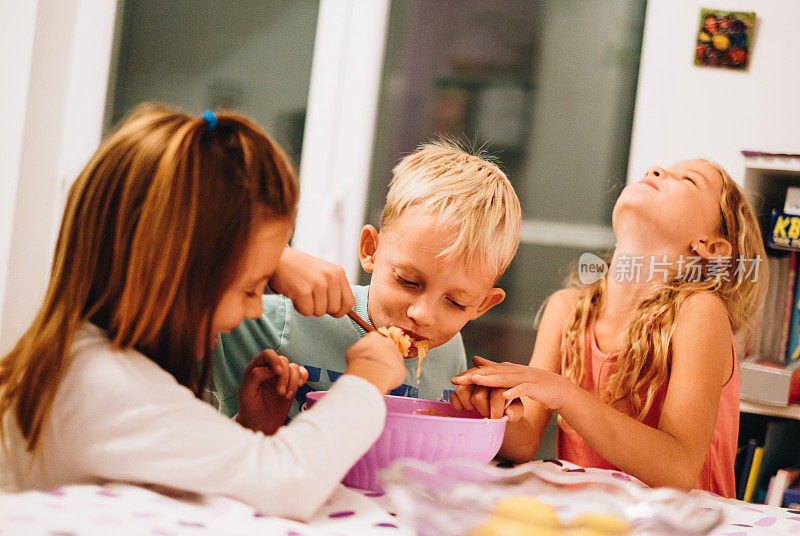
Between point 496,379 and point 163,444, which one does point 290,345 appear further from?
point 163,444

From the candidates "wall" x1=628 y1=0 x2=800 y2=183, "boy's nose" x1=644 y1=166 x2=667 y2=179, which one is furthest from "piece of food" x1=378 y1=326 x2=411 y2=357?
"wall" x1=628 y1=0 x2=800 y2=183

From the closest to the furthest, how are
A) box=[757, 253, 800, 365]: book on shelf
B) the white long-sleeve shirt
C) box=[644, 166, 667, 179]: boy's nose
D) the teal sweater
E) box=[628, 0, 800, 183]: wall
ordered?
the white long-sleeve shirt → the teal sweater → box=[644, 166, 667, 179]: boy's nose → box=[757, 253, 800, 365]: book on shelf → box=[628, 0, 800, 183]: wall

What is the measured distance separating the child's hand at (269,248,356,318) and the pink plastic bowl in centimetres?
22

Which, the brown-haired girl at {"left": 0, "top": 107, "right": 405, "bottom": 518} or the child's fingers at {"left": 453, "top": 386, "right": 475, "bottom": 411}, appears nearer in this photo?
the brown-haired girl at {"left": 0, "top": 107, "right": 405, "bottom": 518}

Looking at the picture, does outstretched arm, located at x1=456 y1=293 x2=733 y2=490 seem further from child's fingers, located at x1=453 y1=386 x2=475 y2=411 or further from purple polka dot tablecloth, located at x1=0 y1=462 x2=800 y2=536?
purple polka dot tablecloth, located at x1=0 y1=462 x2=800 y2=536

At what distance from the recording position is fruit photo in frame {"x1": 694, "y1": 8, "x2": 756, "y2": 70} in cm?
201

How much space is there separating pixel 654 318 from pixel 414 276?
0.44 m

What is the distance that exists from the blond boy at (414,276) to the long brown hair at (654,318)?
27 cm

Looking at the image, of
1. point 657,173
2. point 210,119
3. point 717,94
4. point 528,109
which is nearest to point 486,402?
point 210,119

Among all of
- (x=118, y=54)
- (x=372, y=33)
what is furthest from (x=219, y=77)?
(x=372, y=33)

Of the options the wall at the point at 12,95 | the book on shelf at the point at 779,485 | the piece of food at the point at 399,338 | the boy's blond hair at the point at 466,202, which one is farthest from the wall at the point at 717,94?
the wall at the point at 12,95

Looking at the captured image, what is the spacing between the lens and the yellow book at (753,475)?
1.70 metres

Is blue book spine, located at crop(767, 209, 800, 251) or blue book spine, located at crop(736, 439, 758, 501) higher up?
blue book spine, located at crop(767, 209, 800, 251)

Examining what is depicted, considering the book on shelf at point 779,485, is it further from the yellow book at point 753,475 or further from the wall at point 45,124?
the wall at point 45,124
